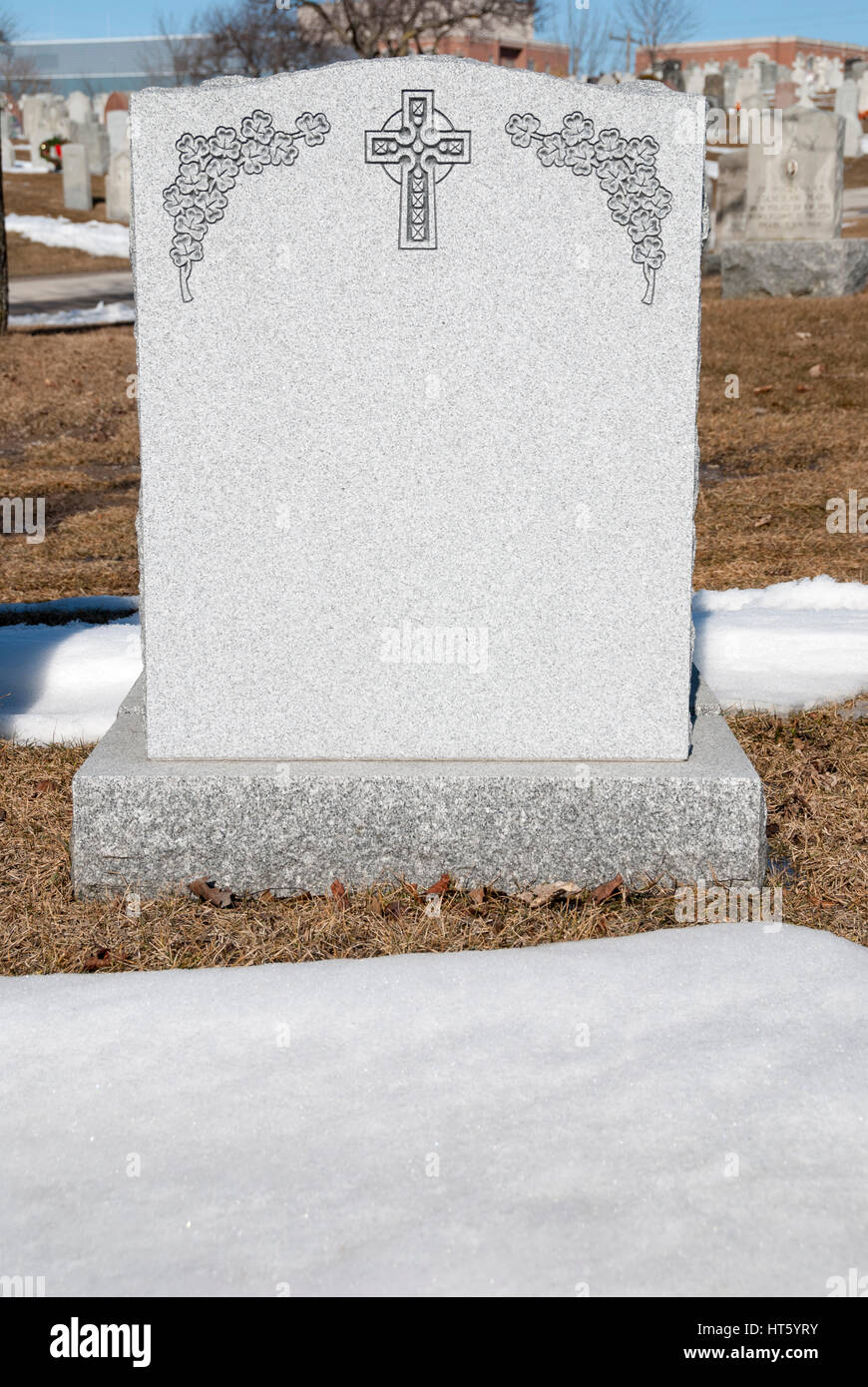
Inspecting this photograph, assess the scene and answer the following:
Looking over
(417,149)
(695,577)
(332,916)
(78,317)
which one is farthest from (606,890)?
(78,317)

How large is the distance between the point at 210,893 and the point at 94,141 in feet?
129

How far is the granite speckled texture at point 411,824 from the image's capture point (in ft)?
9.71

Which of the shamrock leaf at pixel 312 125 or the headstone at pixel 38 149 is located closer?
the shamrock leaf at pixel 312 125

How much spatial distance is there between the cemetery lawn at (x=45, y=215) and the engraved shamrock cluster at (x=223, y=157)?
2141cm

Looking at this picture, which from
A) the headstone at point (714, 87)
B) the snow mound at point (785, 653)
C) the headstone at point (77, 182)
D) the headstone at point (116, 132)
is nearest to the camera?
the snow mound at point (785, 653)

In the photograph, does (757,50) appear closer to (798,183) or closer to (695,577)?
(798,183)

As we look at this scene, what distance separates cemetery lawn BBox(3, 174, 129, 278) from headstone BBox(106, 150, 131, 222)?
0.41 metres

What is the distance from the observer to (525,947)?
268 cm

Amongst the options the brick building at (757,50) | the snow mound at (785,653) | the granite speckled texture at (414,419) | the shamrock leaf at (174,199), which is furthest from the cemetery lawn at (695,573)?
the brick building at (757,50)

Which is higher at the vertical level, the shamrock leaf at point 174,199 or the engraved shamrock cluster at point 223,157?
the engraved shamrock cluster at point 223,157

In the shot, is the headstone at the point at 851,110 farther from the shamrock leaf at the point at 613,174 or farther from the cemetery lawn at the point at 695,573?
the shamrock leaf at the point at 613,174

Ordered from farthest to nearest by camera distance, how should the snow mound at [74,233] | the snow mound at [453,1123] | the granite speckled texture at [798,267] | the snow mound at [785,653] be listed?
the snow mound at [74,233], the granite speckled texture at [798,267], the snow mound at [785,653], the snow mound at [453,1123]

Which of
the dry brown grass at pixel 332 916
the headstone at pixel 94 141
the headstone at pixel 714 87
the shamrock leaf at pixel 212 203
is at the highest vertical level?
the headstone at pixel 714 87
